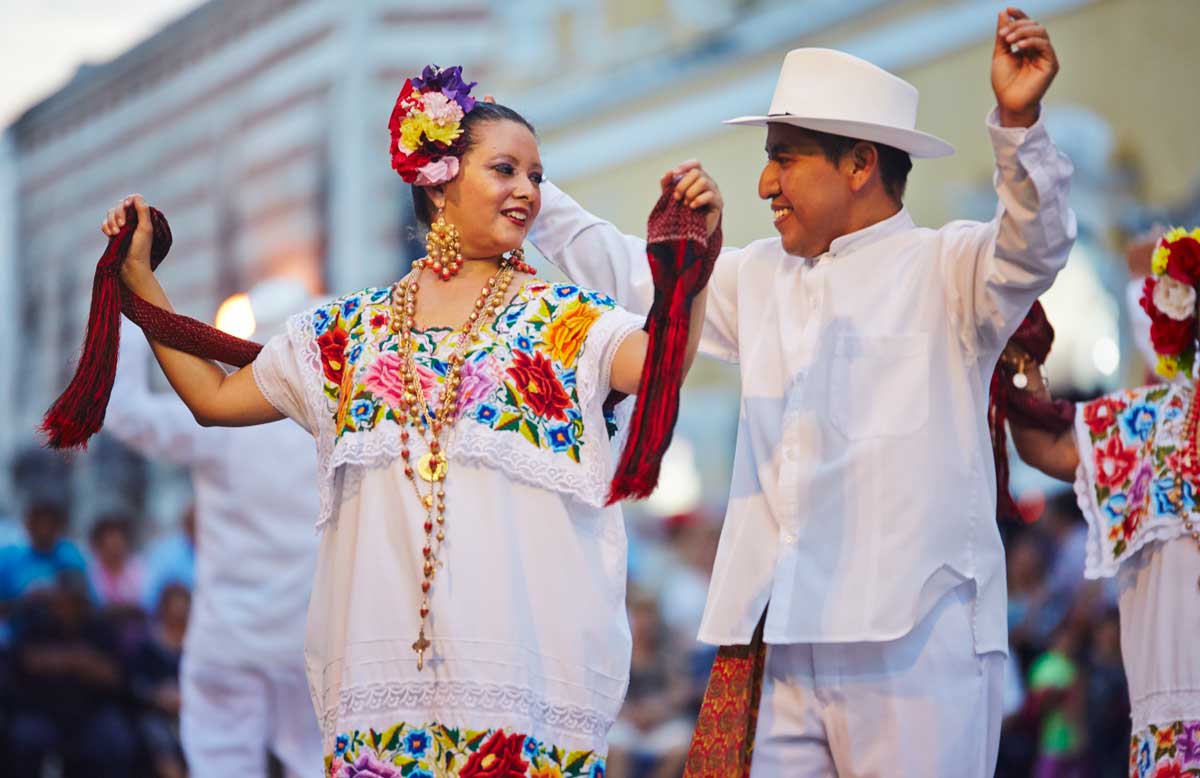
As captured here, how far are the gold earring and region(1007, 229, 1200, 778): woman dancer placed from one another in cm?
132

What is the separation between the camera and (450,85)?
3.45m

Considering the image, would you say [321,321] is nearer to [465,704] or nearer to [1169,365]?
[465,704]

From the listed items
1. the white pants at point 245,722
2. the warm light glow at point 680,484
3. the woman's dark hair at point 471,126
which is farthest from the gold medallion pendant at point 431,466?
the warm light glow at point 680,484

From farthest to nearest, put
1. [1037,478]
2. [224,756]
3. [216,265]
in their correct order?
[216,265] < [1037,478] < [224,756]

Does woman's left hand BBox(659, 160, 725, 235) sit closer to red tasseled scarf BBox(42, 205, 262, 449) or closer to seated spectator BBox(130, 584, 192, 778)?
red tasseled scarf BBox(42, 205, 262, 449)

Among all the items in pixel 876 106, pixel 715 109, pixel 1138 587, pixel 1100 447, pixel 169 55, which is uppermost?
pixel 169 55

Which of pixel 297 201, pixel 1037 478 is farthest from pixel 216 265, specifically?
pixel 1037 478

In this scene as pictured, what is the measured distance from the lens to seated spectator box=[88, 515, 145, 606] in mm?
8742

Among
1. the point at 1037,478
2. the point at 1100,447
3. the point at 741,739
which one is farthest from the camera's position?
the point at 1037,478

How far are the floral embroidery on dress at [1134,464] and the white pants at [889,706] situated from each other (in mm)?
760

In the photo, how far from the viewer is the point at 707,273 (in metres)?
3.08

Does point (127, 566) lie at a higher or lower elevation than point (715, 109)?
lower

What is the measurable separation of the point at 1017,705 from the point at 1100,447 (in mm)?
2922

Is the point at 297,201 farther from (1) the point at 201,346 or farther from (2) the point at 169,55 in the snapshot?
(1) the point at 201,346
